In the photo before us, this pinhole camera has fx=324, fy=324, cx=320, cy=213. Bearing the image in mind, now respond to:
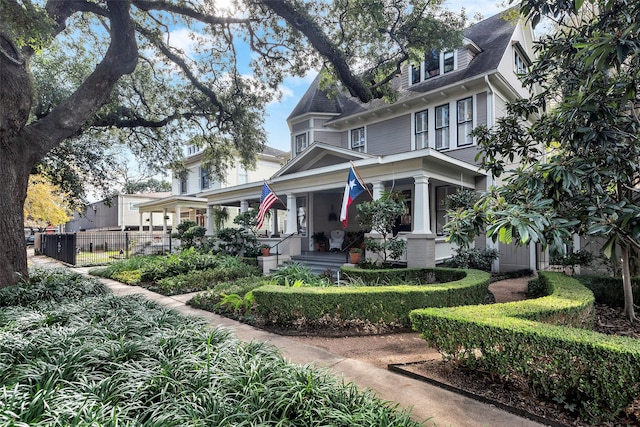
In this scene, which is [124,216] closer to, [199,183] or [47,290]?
[199,183]

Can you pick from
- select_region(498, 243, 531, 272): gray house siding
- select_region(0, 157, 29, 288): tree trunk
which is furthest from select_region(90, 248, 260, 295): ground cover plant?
select_region(498, 243, 531, 272): gray house siding

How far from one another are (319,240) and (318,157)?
4.34 m

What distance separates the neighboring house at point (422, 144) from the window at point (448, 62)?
38 millimetres

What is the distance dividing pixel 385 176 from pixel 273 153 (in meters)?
18.0

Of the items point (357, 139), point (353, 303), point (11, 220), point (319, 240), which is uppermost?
point (357, 139)

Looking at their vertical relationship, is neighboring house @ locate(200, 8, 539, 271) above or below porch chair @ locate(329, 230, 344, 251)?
above

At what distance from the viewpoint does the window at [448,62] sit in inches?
510

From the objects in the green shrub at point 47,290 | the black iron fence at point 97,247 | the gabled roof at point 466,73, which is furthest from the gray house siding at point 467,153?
the black iron fence at point 97,247

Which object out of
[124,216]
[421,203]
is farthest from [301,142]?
[124,216]

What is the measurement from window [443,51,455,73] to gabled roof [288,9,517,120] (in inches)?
10.1

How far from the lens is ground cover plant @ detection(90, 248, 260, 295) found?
9.59 m

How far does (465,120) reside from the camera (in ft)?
39.2

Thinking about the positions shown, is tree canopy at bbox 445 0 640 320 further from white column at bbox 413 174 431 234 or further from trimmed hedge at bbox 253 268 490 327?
white column at bbox 413 174 431 234

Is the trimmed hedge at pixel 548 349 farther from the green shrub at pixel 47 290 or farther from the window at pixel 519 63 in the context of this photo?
the window at pixel 519 63
